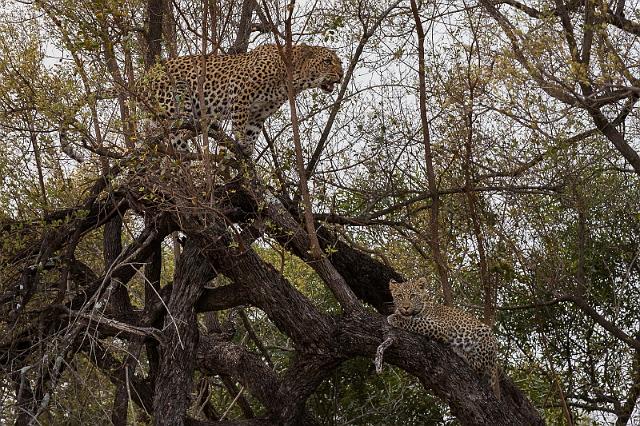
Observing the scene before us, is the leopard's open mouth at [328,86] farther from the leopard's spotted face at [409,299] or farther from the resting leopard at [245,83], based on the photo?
the leopard's spotted face at [409,299]

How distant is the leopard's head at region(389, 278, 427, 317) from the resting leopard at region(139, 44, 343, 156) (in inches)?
82.5

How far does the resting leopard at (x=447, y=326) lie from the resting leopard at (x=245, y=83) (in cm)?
221

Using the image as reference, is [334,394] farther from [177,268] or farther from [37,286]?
[37,286]

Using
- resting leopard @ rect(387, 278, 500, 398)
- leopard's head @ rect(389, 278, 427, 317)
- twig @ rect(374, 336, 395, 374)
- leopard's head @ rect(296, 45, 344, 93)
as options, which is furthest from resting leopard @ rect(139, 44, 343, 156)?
twig @ rect(374, 336, 395, 374)

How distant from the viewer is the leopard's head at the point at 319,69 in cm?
1211

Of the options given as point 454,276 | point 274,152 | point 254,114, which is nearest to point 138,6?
point 254,114

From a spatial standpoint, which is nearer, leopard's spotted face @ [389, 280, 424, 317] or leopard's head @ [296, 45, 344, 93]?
leopard's spotted face @ [389, 280, 424, 317]

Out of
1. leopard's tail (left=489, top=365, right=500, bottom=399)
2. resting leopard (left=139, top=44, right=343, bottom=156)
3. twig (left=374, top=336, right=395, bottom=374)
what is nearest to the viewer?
twig (left=374, top=336, right=395, bottom=374)

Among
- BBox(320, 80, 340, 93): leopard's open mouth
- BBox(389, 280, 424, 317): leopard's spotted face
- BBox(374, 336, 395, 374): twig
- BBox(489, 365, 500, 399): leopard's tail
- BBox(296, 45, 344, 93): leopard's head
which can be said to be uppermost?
BBox(296, 45, 344, 93): leopard's head

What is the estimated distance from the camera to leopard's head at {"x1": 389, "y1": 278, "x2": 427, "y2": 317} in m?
10.0

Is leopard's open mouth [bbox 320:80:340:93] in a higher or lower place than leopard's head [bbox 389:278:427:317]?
higher

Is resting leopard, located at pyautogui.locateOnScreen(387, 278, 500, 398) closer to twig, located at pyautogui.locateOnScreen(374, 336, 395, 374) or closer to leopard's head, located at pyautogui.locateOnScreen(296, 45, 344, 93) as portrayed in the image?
twig, located at pyautogui.locateOnScreen(374, 336, 395, 374)

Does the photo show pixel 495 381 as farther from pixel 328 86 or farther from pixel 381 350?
pixel 328 86

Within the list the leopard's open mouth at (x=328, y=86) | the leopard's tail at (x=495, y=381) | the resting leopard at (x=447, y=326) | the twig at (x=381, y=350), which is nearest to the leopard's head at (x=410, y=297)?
the resting leopard at (x=447, y=326)
